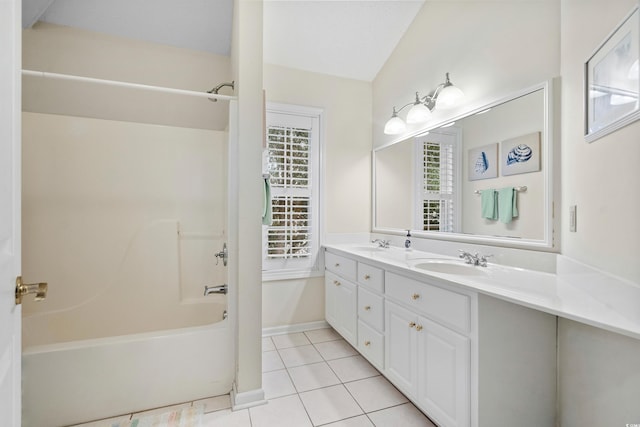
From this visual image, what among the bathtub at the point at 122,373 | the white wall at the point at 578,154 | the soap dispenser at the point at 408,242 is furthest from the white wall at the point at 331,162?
the white wall at the point at 578,154

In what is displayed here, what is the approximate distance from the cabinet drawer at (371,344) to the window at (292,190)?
0.90 m

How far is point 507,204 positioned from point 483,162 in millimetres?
315

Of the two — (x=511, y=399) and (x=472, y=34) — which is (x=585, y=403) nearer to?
(x=511, y=399)

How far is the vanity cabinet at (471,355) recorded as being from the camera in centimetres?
128

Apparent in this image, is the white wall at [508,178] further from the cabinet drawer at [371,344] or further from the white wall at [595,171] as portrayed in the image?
the cabinet drawer at [371,344]

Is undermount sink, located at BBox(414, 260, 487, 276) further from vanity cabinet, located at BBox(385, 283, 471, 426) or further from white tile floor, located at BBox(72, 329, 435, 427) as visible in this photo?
white tile floor, located at BBox(72, 329, 435, 427)

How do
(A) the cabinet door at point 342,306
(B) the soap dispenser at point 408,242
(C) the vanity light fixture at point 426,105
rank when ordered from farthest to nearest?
(B) the soap dispenser at point 408,242, (A) the cabinet door at point 342,306, (C) the vanity light fixture at point 426,105

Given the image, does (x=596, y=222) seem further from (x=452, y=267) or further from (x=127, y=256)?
(x=127, y=256)

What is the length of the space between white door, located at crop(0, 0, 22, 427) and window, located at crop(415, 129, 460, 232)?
2.23m

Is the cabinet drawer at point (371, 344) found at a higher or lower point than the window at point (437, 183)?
lower

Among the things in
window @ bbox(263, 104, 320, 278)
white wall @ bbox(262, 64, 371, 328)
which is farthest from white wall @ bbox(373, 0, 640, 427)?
window @ bbox(263, 104, 320, 278)

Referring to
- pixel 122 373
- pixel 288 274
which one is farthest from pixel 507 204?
pixel 122 373

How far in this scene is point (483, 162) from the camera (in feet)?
6.24

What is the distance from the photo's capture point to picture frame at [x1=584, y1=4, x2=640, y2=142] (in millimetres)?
928
